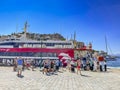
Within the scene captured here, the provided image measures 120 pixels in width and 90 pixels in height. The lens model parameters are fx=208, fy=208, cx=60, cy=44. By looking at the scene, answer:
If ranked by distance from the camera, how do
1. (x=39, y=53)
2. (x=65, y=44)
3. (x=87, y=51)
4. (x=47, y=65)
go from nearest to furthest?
(x=47, y=65) → (x=87, y=51) → (x=39, y=53) → (x=65, y=44)

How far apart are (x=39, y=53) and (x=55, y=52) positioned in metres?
3.44

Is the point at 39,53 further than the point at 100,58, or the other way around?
the point at 39,53

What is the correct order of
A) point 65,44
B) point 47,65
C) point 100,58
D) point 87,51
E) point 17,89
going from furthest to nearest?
point 65,44 → point 87,51 → point 100,58 → point 47,65 → point 17,89

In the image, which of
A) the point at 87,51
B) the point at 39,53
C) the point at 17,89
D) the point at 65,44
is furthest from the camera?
the point at 65,44

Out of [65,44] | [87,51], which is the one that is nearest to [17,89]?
[87,51]

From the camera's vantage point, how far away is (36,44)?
49656mm

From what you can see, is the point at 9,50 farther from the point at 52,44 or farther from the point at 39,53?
the point at 52,44

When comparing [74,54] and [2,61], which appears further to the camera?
[2,61]

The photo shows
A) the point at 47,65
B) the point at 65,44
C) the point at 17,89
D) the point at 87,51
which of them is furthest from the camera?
the point at 65,44

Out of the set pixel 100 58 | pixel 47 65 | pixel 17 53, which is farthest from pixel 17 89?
pixel 17 53

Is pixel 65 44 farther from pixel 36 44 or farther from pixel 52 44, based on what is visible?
pixel 36 44

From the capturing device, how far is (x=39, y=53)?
4362 cm

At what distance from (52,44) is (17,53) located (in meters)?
9.09

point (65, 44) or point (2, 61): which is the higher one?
point (65, 44)
